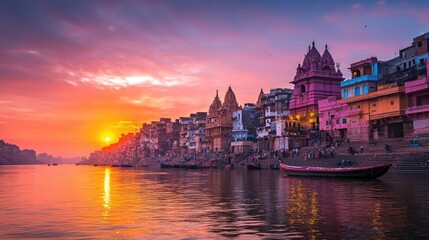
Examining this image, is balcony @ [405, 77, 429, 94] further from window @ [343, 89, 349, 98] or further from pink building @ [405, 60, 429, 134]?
window @ [343, 89, 349, 98]

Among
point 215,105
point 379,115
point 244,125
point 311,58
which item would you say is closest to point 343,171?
point 379,115

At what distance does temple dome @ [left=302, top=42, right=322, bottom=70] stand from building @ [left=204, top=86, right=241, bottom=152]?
83.8ft

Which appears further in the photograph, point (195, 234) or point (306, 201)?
point (306, 201)

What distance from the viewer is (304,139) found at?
73812 millimetres

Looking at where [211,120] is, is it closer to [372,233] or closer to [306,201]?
[306,201]

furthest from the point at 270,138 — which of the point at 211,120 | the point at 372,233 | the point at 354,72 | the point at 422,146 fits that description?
the point at 372,233

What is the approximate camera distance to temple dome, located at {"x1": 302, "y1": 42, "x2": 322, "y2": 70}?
79.2 metres

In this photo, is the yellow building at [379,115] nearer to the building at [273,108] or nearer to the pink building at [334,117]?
the pink building at [334,117]

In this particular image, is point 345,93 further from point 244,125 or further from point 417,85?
point 244,125

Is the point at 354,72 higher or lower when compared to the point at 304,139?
higher

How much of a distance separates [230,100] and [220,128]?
49.0ft

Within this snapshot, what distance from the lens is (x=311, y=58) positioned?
80375 millimetres

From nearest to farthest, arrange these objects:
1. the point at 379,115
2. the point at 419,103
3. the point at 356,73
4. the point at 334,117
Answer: the point at 419,103 → the point at 379,115 → the point at 356,73 → the point at 334,117

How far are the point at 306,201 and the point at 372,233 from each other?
8252mm
